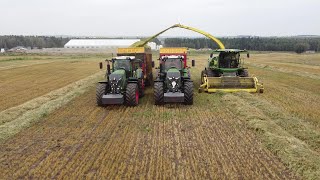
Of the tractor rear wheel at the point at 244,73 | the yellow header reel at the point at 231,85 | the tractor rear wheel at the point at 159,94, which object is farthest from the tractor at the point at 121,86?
the tractor rear wheel at the point at 244,73

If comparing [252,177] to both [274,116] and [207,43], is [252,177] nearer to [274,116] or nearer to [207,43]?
[274,116]

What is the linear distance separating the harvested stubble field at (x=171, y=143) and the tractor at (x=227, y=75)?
9.56ft

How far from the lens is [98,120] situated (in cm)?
1234

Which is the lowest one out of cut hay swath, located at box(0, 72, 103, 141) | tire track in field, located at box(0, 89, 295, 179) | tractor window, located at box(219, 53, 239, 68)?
tire track in field, located at box(0, 89, 295, 179)

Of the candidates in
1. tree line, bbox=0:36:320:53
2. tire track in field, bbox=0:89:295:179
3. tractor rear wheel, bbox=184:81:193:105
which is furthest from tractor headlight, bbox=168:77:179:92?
tree line, bbox=0:36:320:53

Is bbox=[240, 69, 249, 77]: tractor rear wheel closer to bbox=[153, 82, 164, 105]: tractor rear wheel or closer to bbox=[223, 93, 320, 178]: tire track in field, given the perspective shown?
bbox=[223, 93, 320, 178]: tire track in field

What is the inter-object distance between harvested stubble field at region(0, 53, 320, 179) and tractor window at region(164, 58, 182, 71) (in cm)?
298

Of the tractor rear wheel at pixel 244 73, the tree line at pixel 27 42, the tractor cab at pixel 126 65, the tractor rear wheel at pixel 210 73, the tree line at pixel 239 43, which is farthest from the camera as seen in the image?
the tree line at pixel 27 42

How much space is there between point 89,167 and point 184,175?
7.06 feet

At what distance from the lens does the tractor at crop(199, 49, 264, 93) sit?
698 inches

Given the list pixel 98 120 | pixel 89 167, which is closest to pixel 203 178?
pixel 89 167

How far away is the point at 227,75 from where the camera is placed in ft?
63.2

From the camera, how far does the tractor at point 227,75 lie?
58.1 ft

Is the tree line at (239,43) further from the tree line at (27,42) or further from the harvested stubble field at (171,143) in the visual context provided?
the harvested stubble field at (171,143)
